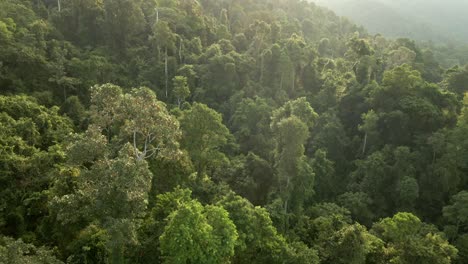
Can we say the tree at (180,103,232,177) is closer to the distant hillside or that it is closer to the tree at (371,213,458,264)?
the tree at (371,213,458,264)

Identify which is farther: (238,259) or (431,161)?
(431,161)

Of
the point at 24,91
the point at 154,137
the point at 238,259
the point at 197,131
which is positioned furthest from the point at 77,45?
the point at 238,259

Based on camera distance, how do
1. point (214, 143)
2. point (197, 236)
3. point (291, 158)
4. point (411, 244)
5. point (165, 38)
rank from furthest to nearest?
point (165, 38) < point (291, 158) < point (214, 143) < point (411, 244) < point (197, 236)

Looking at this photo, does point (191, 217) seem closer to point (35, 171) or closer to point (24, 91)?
point (35, 171)

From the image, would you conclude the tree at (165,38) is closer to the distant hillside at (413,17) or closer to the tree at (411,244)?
the tree at (411,244)

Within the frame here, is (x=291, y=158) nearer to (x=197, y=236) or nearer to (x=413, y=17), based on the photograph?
(x=197, y=236)

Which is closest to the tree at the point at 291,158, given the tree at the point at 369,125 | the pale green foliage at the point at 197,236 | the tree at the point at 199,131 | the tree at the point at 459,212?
the tree at the point at 199,131

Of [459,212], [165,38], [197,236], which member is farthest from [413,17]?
[197,236]
